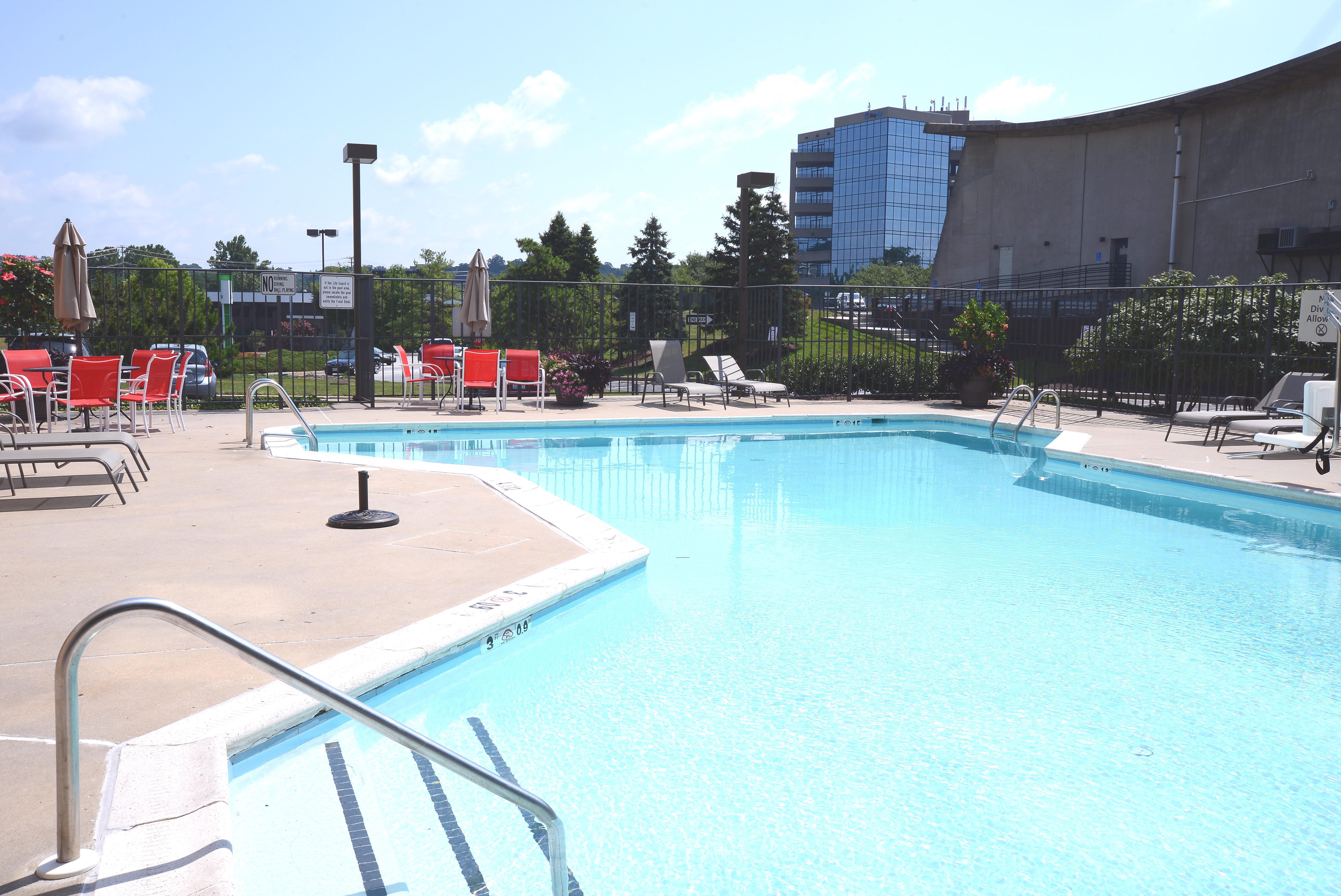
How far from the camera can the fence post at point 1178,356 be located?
507 inches

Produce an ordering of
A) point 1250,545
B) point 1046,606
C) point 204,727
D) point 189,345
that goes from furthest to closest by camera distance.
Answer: point 189,345 → point 1250,545 → point 1046,606 → point 204,727

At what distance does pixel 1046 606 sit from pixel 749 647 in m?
2.03

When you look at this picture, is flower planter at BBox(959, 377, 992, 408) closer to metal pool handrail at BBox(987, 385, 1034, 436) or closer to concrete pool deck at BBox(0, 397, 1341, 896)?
metal pool handrail at BBox(987, 385, 1034, 436)

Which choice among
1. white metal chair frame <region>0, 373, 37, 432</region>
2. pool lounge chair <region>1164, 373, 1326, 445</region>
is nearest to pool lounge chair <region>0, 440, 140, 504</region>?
white metal chair frame <region>0, 373, 37, 432</region>

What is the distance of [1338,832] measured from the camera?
3234 mm

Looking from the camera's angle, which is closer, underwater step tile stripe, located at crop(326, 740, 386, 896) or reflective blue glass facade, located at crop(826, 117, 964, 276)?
underwater step tile stripe, located at crop(326, 740, 386, 896)

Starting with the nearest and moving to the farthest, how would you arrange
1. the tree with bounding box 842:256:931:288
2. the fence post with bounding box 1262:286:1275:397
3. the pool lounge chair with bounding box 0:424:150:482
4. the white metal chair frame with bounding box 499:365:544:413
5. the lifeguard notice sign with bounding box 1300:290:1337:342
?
the pool lounge chair with bounding box 0:424:150:482
the lifeguard notice sign with bounding box 1300:290:1337:342
the fence post with bounding box 1262:286:1275:397
the white metal chair frame with bounding box 499:365:544:413
the tree with bounding box 842:256:931:288

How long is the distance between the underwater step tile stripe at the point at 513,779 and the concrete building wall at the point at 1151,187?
26823 mm

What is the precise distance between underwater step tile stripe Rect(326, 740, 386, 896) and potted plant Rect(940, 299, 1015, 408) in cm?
1396

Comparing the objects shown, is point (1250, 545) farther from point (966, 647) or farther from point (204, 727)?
point (204, 727)

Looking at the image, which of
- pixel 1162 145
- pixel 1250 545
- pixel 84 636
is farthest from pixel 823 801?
pixel 1162 145

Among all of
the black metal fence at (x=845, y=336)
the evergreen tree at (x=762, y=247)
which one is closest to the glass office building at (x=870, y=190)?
the evergreen tree at (x=762, y=247)

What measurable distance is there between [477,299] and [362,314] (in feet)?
5.64

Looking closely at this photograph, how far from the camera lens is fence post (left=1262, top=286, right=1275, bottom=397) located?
38.3 ft
